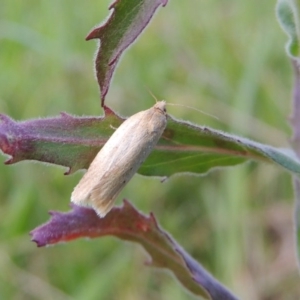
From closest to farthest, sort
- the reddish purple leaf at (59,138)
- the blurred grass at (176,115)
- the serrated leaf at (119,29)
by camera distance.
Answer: the serrated leaf at (119,29) → the reddish purple leaf at (59,138) → the blurred grass at (176,115)

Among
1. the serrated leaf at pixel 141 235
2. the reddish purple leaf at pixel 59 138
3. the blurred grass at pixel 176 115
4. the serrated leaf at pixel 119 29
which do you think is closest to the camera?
the serrated leaf at pixel 119 29

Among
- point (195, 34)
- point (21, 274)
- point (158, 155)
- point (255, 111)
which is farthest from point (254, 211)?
point (158, 155)

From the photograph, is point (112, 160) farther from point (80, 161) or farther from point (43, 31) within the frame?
point (43, 31)

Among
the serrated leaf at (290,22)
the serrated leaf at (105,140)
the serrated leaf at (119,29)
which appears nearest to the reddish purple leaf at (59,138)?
the serrated leaf at (105,140)

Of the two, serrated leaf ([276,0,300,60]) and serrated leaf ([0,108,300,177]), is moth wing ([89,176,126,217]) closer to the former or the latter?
serrated leaf ([0,108,300,177])

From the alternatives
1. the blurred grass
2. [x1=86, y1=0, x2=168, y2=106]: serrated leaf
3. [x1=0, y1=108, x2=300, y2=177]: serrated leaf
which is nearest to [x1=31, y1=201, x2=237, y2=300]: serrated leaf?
[x1=0, y1=108, x2=300, y2=177]: serrated leaf

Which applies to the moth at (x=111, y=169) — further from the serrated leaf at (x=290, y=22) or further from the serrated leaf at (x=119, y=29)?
the serrated leaf at (x=290, y=22)

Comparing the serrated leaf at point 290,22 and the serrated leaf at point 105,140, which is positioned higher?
the serrated leaf at point 290,22

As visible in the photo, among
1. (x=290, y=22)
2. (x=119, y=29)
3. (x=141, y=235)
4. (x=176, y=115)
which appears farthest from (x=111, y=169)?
(x=176, y=115)

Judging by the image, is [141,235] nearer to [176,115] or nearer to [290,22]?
[290,22]
